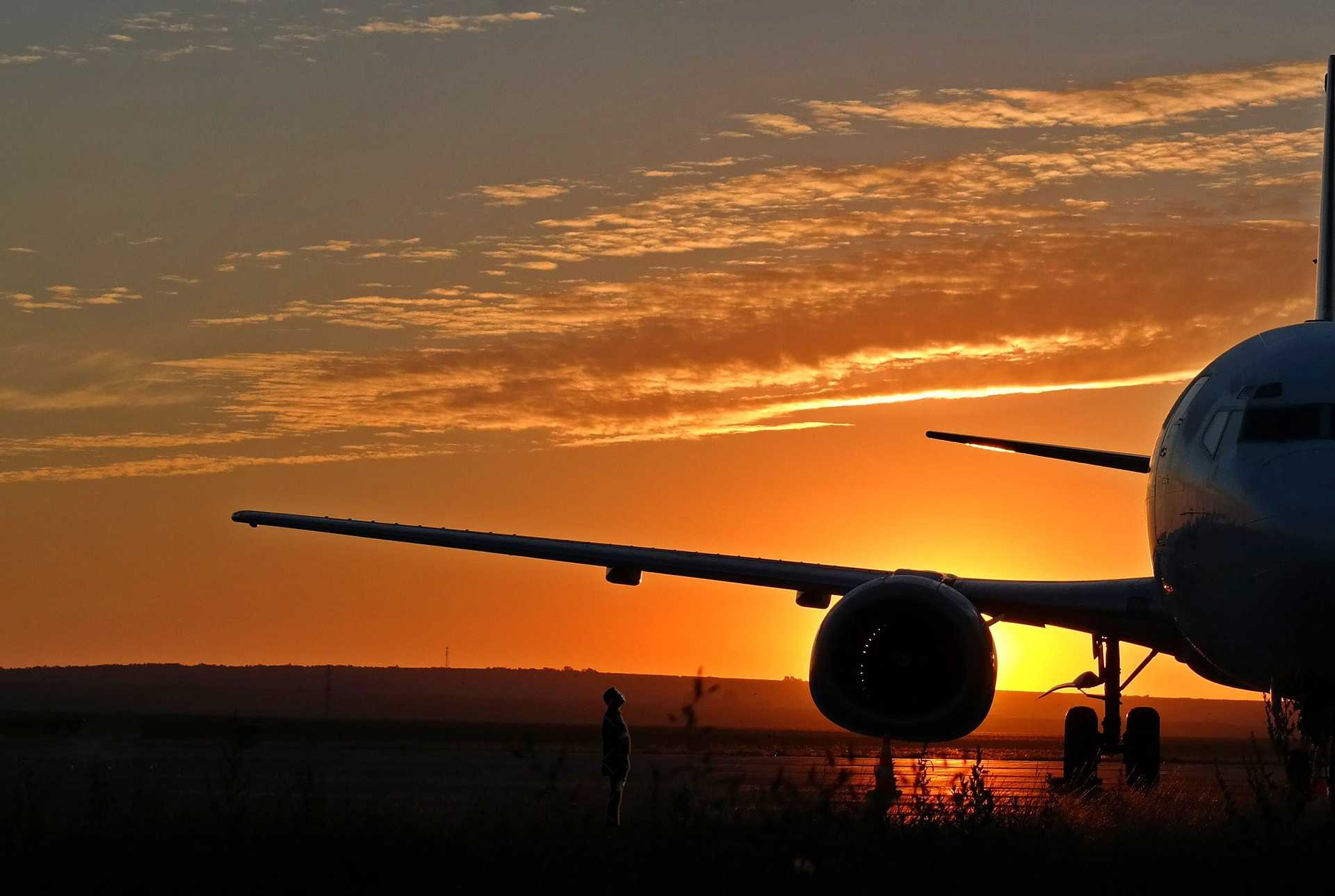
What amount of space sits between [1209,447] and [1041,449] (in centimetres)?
557

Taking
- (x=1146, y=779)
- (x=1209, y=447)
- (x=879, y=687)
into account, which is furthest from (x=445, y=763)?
(x=1209, y=447)

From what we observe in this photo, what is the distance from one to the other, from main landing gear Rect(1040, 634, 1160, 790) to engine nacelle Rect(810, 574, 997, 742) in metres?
5.30

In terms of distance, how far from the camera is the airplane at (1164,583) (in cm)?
1270

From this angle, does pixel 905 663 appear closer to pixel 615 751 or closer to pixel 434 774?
pixel 615 751

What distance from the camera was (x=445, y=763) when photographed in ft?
96.2

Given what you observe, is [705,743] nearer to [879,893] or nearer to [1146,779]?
→ [879,893]

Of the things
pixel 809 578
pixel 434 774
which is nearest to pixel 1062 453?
pixel 809 578

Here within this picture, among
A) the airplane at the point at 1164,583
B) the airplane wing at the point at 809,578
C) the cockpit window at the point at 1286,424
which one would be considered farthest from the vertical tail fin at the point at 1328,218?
the cockpit window at the point at 1286,424

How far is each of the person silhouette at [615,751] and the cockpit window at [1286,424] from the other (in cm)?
522

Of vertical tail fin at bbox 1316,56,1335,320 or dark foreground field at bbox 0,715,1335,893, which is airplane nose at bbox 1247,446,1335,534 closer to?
dark foreground field at bbox 0,715,1335,893

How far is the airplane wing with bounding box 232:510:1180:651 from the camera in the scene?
61.1ft

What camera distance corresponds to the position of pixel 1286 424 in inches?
529

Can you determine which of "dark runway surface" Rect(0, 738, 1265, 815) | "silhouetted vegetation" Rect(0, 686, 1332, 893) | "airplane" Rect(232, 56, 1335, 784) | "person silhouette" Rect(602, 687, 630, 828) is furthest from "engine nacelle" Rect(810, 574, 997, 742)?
"silhouetted vegetation" Rect(0, 686, 1332, 893)

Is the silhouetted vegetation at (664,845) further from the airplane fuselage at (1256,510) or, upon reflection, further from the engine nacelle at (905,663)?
the engine nacelle at (905,663)
